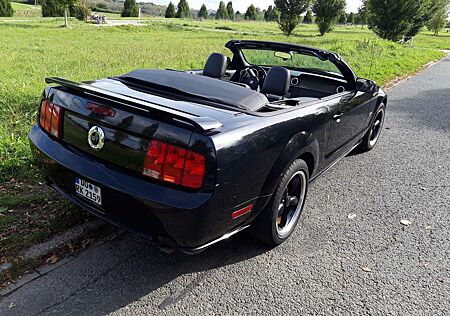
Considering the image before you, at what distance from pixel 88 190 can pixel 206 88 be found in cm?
117

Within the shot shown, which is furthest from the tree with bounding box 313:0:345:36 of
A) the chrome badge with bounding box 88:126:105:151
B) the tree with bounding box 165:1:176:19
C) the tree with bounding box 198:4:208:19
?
the chrome badge with bounding box 88:126:105:151

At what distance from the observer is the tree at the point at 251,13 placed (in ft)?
247

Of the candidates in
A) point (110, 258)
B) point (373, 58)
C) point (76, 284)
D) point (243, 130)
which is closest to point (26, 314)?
point (76, 284)

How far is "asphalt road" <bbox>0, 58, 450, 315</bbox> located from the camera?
2.32 m

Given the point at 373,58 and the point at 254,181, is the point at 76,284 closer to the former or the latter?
the point at 254,181

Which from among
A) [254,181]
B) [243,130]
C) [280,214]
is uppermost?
[243,130]

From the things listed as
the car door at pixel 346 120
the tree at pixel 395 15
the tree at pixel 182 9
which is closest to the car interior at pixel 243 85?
the car door at pixel 346 120

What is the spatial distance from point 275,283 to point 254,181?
722 millimetres

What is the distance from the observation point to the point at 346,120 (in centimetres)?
379

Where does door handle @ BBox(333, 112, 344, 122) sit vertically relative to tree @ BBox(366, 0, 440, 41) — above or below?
below

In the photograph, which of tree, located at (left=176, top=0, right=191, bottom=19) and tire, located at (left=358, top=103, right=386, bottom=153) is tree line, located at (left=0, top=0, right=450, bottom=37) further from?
tire, located at (left=358, top=103, right=386, bottom=153)

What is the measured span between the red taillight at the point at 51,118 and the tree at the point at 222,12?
264 ft

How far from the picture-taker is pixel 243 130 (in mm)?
2328

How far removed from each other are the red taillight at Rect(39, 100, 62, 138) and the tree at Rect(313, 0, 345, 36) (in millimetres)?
41965
